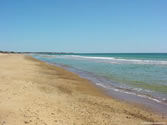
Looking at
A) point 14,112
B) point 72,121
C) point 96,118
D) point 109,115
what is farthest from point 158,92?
point 14,112

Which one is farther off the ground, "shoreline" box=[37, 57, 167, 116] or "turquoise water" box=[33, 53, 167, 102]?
"turquoise water" box=[33, 53, 167, 102]

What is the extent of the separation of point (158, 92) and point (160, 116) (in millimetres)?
3102

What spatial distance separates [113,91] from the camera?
8117 mm

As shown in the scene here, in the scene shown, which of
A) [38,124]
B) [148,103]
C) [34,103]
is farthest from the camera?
[148,103]

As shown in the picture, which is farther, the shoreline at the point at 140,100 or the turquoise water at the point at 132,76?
the turquoise water at the point at 132,76

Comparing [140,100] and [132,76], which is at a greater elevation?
[132,76]

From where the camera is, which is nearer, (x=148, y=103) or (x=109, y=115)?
(x=109, y=115)

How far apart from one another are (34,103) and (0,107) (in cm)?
101

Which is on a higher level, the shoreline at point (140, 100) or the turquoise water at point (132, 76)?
the turquoise water at point (132, 76)

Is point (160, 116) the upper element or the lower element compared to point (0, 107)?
lower

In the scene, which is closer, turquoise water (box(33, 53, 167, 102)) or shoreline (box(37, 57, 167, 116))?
shoreline (box(37, 57, 167, 116))

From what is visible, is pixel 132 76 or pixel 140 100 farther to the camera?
pixel 132 76

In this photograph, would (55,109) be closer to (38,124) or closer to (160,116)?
(38,124)

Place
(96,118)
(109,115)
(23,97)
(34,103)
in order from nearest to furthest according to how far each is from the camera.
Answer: (96,118), (109,115), (34,103), (23,97)
